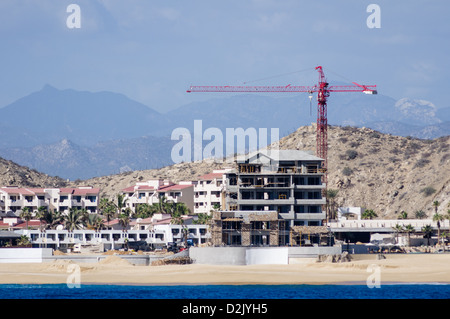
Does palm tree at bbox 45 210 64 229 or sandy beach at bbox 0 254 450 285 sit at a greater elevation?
palm tree at bbox 45 210 64 229

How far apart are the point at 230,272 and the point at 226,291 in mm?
12893

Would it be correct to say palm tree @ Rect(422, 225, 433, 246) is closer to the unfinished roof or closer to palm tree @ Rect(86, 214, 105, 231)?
the unfinished roof

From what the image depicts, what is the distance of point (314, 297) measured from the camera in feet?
292

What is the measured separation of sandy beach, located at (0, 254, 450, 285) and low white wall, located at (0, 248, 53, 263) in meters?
2.67

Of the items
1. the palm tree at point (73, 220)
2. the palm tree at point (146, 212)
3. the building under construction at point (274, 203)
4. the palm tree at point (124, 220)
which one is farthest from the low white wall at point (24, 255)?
the palm tree at point (146, 212)

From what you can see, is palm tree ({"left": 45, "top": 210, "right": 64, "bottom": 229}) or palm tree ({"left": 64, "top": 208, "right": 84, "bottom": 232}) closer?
palm tree ({"left": 64, "top": 208, "right": 84, "bottom": 232})

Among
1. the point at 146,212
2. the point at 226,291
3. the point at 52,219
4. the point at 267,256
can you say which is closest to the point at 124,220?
the point at 52,219

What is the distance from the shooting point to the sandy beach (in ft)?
340

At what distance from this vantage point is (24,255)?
12400 centimetres

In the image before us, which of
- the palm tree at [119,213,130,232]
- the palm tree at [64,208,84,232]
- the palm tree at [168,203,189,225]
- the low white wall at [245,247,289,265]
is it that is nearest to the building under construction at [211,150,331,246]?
the low white wall at [245,247,289,265]

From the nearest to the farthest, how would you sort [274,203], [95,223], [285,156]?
Answer: 1. [274,203]
2. [285,156]
3. [95,223]

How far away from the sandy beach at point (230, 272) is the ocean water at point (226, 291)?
3017 millimetres

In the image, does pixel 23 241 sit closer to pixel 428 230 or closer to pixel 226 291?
pixel 226 291

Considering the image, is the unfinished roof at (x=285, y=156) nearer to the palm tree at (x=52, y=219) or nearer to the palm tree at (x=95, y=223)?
the palm tree at (x=95, y=223)
